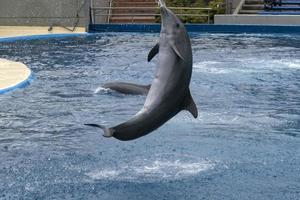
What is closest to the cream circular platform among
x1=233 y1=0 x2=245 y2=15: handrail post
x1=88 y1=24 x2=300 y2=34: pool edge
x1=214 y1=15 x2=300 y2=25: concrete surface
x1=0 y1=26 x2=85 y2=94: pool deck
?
x1=0 y1=26 x2=85 y2=94: pool deck

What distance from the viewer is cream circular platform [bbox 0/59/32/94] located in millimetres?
10197

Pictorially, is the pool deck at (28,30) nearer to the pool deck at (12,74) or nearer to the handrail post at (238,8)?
the pool deck at (12,74)

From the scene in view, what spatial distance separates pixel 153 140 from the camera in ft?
23.2

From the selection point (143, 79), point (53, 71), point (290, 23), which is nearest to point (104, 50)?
point (53, 71)

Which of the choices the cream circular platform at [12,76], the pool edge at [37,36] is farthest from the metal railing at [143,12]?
the cream circular platform at [12,76]

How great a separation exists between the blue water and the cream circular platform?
0.64 ft

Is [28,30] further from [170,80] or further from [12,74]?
[170,80]

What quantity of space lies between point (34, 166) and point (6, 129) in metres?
1.58

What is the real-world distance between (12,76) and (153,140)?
4.84 m

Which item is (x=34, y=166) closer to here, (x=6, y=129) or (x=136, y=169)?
(x=136, y=169)

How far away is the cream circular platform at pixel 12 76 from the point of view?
33.5 ft

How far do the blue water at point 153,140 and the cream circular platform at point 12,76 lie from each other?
20 cm

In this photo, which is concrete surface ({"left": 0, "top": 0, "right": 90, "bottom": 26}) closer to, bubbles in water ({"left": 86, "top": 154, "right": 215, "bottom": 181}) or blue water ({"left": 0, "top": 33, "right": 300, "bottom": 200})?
blue water ({"left": 0, "top": 33, "right": 300, "bottom": 200})

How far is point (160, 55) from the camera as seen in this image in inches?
179
